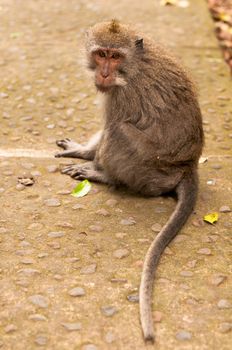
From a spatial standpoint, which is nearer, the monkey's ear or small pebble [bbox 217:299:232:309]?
small pebble [bbox 217:299:232:309]

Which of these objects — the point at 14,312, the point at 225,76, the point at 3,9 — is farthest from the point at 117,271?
the point at 3,9

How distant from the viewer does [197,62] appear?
682 cm

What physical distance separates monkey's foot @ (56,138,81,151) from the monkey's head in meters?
0.90

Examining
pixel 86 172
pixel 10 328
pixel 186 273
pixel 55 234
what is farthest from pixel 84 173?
pixel 10 328

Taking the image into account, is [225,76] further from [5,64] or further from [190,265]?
[190,265]

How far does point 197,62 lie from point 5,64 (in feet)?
7.22

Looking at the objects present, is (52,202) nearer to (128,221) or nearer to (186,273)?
(128,221)

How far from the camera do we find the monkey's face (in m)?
4.29

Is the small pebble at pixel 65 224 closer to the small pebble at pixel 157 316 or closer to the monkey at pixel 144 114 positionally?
the monkey at pixel 144 114

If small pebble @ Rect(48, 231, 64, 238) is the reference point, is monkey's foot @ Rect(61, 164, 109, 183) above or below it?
above

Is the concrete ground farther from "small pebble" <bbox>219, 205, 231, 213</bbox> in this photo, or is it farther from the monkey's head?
the monkey's head

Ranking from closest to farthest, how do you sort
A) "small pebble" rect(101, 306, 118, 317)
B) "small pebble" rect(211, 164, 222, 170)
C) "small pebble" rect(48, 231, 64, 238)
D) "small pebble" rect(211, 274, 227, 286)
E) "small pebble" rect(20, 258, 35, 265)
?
"small pebble" rect(101, 306, 118, 317) → "small pebble" rect(211, 274, 227, 286) → "small pebble" rect(20, 258, 35, 265) → "small pebble" rect(48, 231, 64, 238) → "small pebble" rect(211, 164, 222, 170)

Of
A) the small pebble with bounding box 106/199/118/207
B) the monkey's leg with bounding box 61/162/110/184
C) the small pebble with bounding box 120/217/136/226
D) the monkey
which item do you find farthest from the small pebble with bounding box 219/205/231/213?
the monkey's leg with bounding box 61/162/110/184

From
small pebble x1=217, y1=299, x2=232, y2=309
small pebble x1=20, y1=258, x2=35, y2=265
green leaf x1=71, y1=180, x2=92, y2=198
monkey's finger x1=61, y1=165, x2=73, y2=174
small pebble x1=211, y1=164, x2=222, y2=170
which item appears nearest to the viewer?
small pebble x1=217, y1=299, x2=232, y2=309
